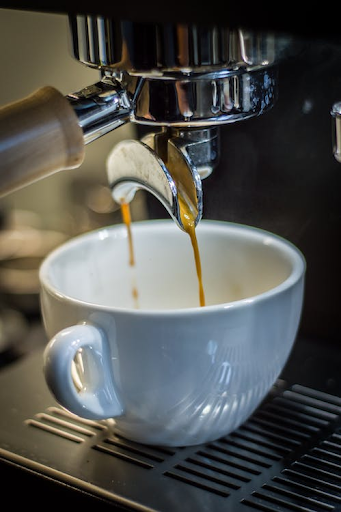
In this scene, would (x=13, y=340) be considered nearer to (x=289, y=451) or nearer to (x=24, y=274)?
(x=24, y=274)

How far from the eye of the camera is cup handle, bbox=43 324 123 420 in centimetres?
39

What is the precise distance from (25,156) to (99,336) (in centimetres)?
11

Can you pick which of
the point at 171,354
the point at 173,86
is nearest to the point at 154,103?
the point at 173,86

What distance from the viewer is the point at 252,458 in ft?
1.37

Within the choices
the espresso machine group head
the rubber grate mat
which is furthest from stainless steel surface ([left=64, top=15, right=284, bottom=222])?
the rubber grate mat

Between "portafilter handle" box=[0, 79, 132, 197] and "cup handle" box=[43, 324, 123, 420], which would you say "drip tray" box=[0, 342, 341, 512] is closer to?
"cup handle" box=[43, 324, 123, 420]

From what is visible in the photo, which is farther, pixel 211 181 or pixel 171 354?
pixel 211 181

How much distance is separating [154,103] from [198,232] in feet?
0.44

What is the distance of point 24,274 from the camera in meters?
0.79

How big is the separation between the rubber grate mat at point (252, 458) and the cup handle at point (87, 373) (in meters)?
0.03

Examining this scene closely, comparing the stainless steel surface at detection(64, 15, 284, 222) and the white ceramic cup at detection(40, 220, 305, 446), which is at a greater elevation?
the stainless steel surface at detection(64, 15, 284, 222)

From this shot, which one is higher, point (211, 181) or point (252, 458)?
point (211, 181)

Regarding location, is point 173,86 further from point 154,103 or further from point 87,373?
point 87,373

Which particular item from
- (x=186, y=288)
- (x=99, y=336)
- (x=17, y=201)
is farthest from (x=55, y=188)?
(x=99, y=336)
